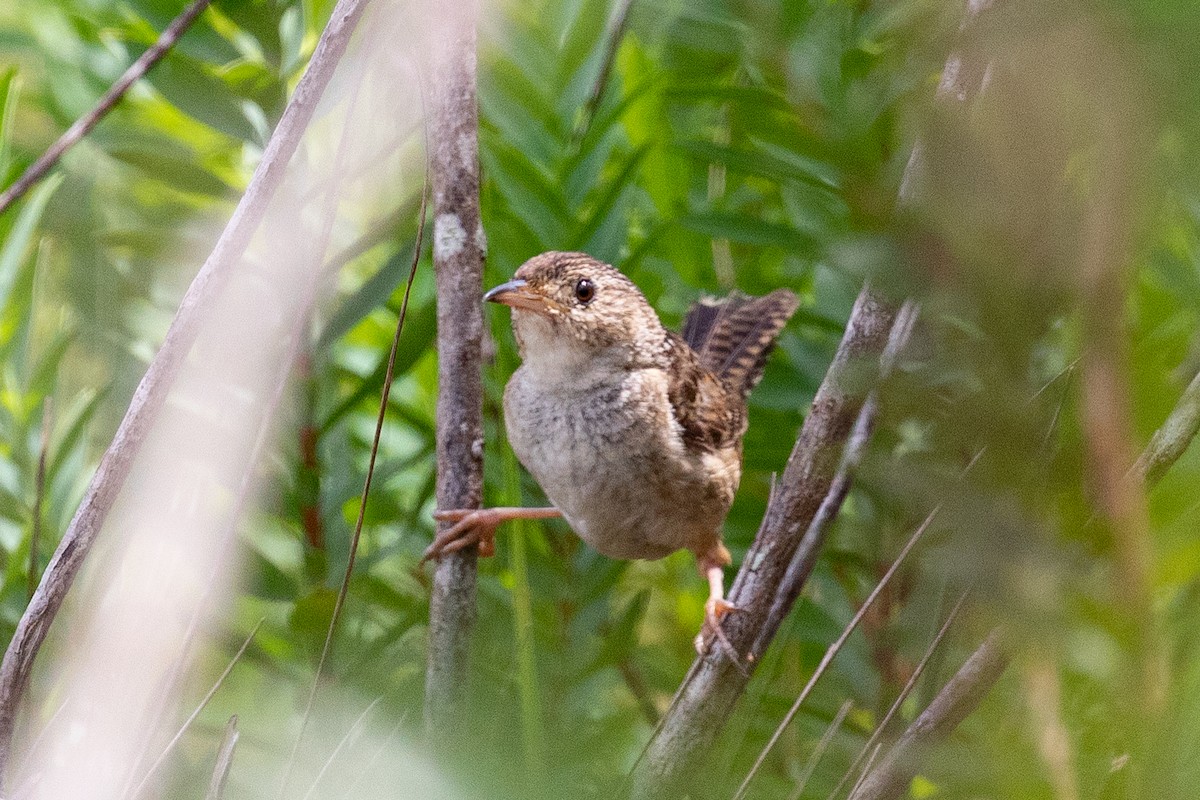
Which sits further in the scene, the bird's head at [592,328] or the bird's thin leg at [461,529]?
the bird's head at [592,328]

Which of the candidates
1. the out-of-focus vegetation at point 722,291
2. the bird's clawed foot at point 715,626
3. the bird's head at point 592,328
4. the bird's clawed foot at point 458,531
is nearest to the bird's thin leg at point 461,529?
the bird's clawed foot at point 458,531

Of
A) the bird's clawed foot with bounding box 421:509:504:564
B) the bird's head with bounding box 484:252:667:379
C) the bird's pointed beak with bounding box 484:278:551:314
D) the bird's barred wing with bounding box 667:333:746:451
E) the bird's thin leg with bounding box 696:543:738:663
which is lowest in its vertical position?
the bird's thin leg with bounding box 696:543:738:663

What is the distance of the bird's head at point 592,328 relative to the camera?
8.48ft

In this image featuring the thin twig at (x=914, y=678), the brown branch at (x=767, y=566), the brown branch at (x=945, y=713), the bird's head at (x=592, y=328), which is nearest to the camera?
the thin twig at (x=914, y=678)

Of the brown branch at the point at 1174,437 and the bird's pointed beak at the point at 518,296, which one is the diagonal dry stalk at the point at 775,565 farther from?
the bird's pointed beak at the point at 518,296

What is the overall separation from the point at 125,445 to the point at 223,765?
0.40 metres

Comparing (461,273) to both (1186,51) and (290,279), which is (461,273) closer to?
(290,279)

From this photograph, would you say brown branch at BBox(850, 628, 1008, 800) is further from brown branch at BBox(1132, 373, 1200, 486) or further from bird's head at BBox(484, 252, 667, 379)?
bird's head at BBox(484, 252, 667, 379)

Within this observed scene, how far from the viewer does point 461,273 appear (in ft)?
6.30

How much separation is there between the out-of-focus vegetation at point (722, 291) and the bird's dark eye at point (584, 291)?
0.37 feet

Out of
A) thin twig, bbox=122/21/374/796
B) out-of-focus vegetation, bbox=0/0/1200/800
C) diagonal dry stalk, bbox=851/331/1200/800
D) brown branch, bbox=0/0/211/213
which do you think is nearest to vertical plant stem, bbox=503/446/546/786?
out-of-focus vegetation, bbox=0/0/1200/800

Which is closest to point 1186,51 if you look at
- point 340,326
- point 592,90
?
point 340,326

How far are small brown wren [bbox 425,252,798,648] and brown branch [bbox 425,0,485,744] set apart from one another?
0.40 meters

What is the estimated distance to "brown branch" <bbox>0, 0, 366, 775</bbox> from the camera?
4.54 ft
